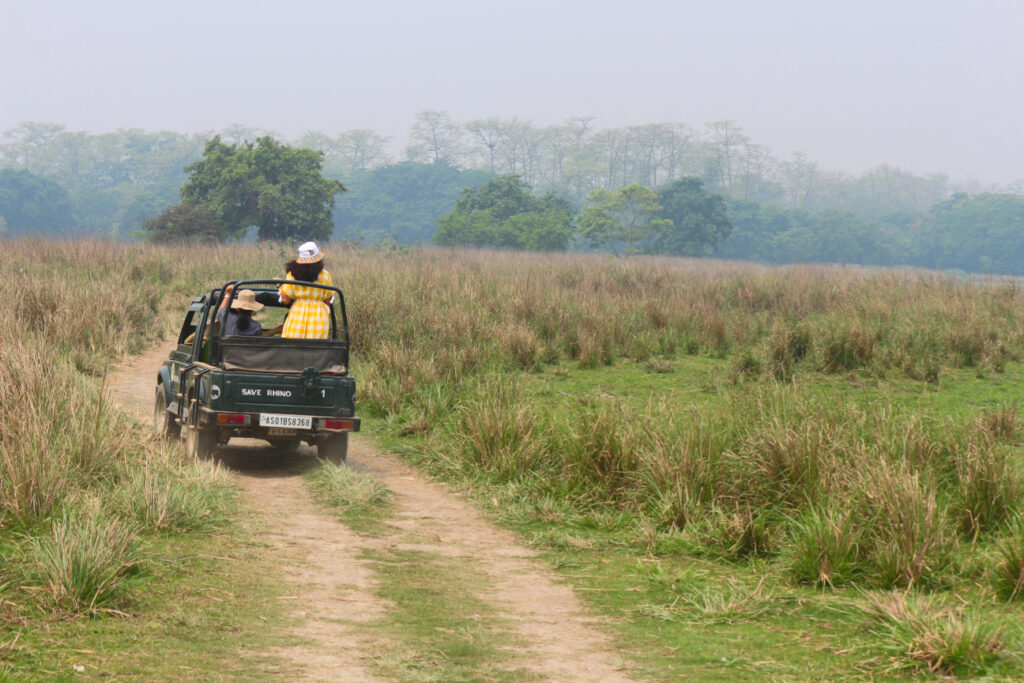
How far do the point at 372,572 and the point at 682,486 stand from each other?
2217mm

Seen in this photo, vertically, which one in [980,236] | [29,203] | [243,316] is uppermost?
[980,236]

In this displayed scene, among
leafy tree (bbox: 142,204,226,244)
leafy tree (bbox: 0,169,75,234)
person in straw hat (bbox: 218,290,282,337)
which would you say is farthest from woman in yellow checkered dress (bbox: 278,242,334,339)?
leafy tree (bbox: 0,169,75,234)

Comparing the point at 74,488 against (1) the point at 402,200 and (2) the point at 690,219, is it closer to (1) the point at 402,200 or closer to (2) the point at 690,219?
(2) the point at 690,219

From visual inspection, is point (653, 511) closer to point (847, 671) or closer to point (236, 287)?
point (847, 671)

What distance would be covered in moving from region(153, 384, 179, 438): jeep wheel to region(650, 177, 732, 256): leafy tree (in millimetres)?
54874

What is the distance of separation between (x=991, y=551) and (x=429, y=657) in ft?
10.8

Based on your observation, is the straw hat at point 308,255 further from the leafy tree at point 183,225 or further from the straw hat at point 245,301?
the leafy tree at point 183,225

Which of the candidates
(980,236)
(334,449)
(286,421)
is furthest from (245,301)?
(980,236)

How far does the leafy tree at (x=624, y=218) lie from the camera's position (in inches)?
2463

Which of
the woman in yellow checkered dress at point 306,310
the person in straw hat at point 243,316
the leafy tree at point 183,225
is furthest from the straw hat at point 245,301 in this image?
the leafy tree at point 183,225

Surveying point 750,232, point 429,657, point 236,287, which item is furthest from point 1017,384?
point 750,232

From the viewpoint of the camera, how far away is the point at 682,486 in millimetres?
6727

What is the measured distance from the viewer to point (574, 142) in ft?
367

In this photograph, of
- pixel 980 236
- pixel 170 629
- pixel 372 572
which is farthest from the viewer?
pixel 980 236
